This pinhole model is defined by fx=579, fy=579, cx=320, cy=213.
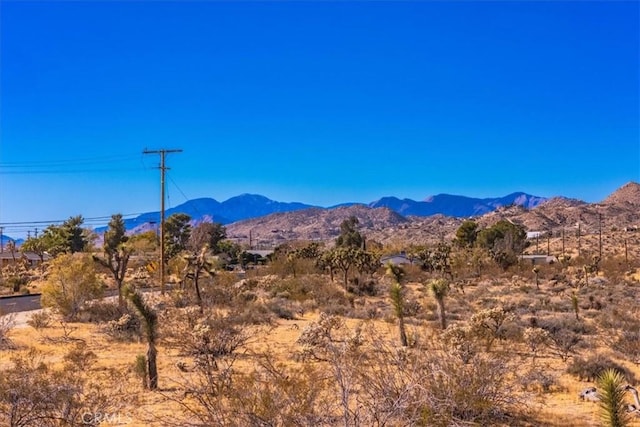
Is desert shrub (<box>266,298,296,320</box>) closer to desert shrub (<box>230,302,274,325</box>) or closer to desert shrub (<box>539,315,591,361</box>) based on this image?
desert shrub (<box>230,302,274,325</box>)

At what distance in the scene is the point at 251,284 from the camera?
36.7m

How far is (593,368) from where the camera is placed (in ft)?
46.5

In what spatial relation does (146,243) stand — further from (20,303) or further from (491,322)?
(491,322)

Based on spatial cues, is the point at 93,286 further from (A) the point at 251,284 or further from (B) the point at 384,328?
(B) the point at 384,328

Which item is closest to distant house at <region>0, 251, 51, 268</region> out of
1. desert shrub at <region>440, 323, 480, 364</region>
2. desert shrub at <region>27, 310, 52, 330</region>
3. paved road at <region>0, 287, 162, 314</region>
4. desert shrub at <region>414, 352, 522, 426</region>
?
paved road at <region>0, 287, 162, 314</region>

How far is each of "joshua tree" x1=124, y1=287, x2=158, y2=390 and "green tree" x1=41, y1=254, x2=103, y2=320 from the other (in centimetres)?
1267

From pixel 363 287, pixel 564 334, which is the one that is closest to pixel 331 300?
pixel 363 287

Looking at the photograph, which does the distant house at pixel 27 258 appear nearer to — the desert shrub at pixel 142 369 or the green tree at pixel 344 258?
the green tree at pixel 344 258

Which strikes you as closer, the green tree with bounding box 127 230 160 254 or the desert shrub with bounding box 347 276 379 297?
the desert shrub with bounding box 347 276 379 297

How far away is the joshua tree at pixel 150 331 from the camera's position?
13.4 metres

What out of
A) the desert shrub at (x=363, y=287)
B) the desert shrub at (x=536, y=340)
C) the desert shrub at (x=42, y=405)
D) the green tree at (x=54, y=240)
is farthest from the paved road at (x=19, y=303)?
the green tree at (x=54, y=240)

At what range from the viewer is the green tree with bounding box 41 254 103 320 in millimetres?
25672

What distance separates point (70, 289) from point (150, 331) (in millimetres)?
14200

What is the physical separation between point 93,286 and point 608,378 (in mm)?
24625
